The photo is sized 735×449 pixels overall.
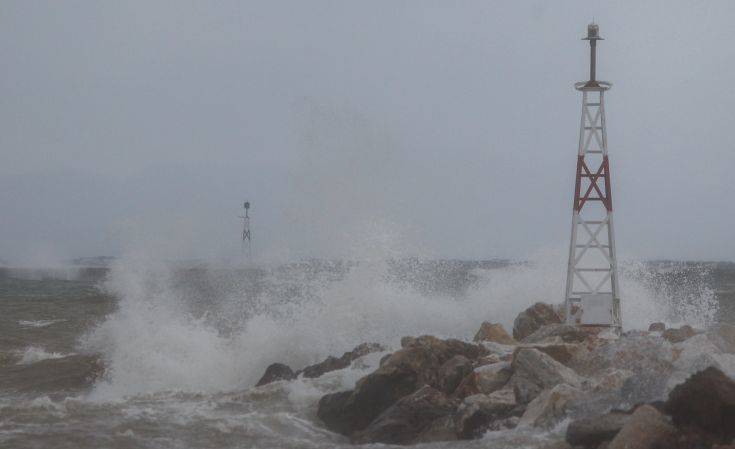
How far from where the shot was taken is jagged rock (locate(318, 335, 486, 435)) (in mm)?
9734

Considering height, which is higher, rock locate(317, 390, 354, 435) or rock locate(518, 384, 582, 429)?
rock locate(518, 384, 582, 429)

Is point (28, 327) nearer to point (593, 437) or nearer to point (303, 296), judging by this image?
point (303, 296)

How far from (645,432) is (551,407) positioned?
163cm

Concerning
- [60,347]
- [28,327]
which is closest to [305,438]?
[60,347]

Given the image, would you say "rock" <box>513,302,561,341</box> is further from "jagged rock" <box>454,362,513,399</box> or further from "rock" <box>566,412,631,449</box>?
"rock" <box>566,412,631,449</box>

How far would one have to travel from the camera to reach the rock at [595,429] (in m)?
7.19

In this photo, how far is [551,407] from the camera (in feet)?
27.3

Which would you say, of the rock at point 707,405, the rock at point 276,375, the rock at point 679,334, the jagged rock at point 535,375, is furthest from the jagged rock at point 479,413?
the rock at point 276,375

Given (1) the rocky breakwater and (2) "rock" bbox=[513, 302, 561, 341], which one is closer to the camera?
(1) the rocky breakwater

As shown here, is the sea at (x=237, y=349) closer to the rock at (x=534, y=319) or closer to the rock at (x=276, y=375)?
the rock at (x=276, y=375)

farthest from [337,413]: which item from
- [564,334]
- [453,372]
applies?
[564,334]

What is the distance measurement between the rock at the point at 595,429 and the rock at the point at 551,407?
787 millimetres

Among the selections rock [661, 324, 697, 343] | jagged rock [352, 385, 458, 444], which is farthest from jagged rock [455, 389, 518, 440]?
rock [661, 324, 697, 343]

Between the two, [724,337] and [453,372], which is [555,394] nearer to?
[453,372]
